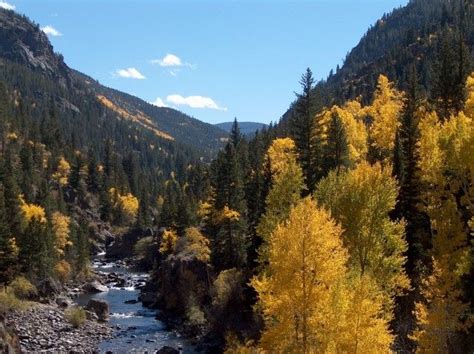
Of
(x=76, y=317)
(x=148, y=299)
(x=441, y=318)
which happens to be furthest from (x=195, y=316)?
(x=441, y=318)

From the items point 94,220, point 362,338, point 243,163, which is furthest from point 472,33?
point 362,338

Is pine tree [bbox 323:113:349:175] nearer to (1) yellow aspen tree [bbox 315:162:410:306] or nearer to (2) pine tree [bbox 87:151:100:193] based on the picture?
(1) yellow aspen tree [bbox 315:162:410:306]

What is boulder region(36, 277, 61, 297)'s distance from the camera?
232ft

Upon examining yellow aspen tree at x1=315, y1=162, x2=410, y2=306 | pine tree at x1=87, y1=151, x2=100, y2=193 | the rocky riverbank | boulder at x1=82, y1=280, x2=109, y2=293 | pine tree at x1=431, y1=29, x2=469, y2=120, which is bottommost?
the rocky riverbank

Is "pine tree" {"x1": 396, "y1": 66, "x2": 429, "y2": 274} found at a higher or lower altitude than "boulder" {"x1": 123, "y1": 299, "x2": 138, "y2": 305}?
higher

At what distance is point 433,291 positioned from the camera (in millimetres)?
34125

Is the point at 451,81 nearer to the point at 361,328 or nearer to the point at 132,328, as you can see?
the point at 361,328

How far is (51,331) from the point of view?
185 ft

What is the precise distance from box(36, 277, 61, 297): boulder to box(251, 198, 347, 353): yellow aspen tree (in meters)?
50.6

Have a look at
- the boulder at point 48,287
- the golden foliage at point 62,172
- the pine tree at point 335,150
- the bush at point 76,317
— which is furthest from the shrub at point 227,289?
the golden foliage at point 62,172

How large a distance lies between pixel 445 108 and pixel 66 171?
114379mm

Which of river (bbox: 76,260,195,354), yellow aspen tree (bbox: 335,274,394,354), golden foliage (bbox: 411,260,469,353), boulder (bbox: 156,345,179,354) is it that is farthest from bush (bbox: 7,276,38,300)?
golden foliage (bbox: 411,260,469,353)

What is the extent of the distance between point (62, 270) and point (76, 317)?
25.6 metres

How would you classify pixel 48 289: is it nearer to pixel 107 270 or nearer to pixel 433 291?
pixel 107 270
